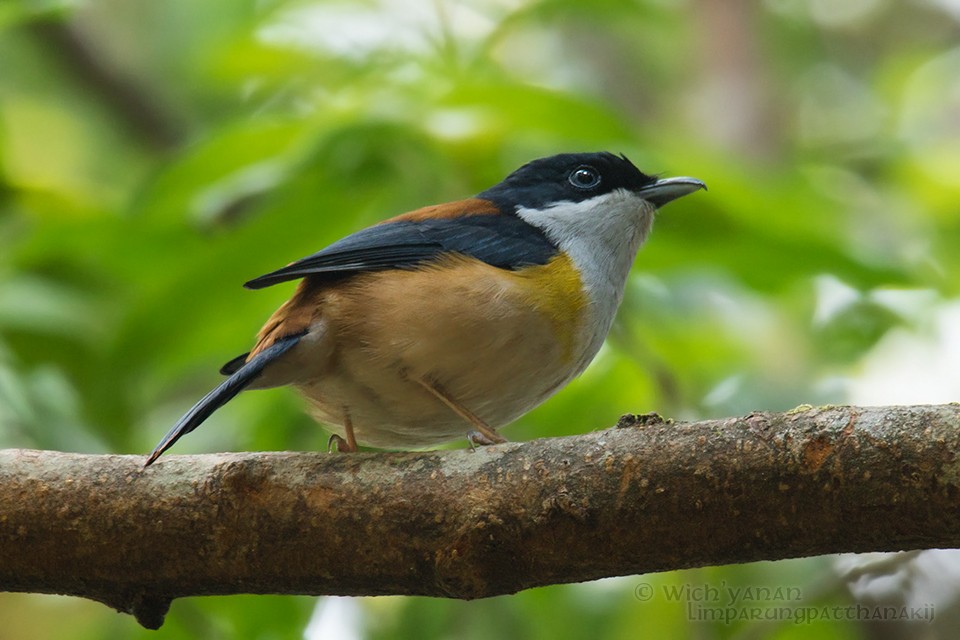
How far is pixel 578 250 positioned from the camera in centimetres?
452

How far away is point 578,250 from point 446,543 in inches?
73.8

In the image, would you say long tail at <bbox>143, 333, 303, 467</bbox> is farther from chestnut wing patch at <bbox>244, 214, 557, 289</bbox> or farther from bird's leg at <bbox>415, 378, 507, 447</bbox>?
bird's leg at <bbox>415, 378, 507, 447</bbox>

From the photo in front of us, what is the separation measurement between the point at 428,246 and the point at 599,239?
0.77 metres

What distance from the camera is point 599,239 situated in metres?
4.61

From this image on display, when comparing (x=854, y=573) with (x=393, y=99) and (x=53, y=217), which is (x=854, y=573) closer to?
(x=393, y=99)

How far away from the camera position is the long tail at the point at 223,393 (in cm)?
335

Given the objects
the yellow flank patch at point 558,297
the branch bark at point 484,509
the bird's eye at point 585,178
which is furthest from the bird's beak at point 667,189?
the branch bark at point 484,509

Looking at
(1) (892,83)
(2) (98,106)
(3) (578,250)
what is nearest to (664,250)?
(3) (578,250)

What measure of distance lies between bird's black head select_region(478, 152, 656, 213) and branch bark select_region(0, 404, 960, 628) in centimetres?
194

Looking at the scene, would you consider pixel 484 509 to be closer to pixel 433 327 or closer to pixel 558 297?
pixel 433 327

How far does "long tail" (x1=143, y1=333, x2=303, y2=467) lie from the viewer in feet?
11.0

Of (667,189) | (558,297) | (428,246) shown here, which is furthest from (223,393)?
(667,189)

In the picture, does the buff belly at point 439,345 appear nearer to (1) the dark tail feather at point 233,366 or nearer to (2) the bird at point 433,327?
(2) the bird at point 433,327

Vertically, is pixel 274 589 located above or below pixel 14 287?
below
